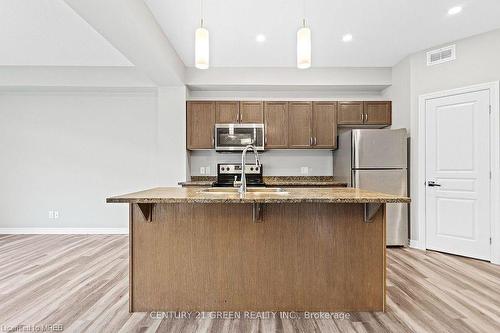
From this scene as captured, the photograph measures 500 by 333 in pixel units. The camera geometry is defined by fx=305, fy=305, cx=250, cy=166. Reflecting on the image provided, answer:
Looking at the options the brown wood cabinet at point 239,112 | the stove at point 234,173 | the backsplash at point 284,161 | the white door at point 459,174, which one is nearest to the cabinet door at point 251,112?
the brown wood cabinet at point 239,112

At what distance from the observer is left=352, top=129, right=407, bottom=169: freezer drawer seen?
4.28 metres

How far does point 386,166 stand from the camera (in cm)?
429

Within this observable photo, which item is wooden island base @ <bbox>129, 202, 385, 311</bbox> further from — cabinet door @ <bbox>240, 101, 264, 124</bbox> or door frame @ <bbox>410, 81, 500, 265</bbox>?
cabinet door @ <bbox>240, 101, 264, 124</bbox>

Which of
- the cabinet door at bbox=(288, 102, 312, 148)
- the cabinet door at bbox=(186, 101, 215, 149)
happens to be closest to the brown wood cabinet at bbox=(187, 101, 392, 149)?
the cabinet door at bbox=(288, 102, 312, 148)

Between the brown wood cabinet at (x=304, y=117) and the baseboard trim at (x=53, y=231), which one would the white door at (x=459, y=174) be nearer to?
the brown wood cabinet at (x=304, y=117)

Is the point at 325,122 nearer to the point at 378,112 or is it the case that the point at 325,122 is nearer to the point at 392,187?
the point at 378,112

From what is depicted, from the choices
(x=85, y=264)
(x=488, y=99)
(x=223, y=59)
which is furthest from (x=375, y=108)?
(x=85, y=264)

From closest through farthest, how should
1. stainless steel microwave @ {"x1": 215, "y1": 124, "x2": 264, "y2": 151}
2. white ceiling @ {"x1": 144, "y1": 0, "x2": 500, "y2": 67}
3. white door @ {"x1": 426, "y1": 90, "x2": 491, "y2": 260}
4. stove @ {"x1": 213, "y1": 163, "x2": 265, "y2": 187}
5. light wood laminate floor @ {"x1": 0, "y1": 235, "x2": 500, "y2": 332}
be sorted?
light wood laminate floor @ {"x1": 0, "y1": 235, "x2": 500, "y2": 332}, white ceiling @ {"x1": 144, "y1": 0, "x2": 500, "y2": 67}, white door @ {"x1": 426, "y1": 90, "x2": 491, "y2": 260}, stainless steel microwave @ {"x1": 215, "y1": 124, "x2": 264, "y2": 151}, stove @ {"x1": 213, "y1": 163, "x2": 265, "y2": 187}

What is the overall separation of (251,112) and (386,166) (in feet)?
7.05

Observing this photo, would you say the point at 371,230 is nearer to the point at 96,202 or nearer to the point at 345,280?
the point at 345,280

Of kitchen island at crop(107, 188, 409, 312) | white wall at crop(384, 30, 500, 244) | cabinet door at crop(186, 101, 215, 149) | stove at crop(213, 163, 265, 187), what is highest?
white wall at crop(384, 30, 500, 244)

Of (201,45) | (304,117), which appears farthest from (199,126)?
(201,45)

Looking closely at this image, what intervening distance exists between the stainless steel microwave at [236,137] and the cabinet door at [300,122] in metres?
0.51

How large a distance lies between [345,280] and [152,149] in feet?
12.9
